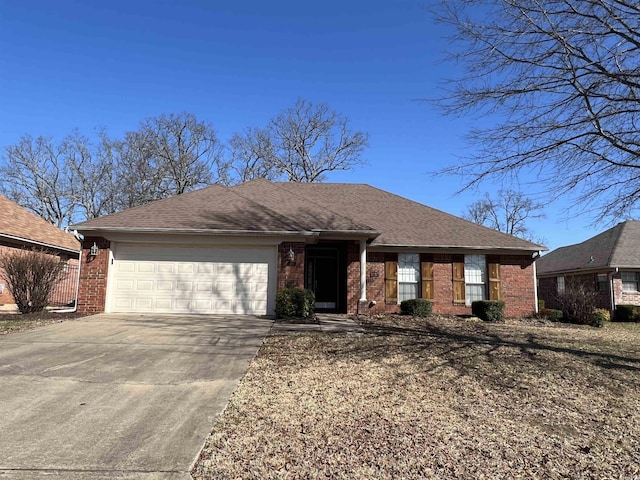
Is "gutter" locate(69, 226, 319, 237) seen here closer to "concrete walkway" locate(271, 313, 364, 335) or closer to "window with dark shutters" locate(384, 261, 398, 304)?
"concrete walkway" locate(271, 313, 364, 335)

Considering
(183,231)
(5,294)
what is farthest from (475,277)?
(5,294)

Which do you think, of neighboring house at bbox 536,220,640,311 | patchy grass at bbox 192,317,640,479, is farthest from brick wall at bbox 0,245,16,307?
neighboring house at bbox 536,220,640,311

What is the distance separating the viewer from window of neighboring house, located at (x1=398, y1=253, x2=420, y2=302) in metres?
15.3

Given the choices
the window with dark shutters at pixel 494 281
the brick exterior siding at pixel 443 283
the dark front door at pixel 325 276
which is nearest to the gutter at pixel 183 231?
the brick exterior siding at pixel 443 283

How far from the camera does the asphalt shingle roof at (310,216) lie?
41.3 ft

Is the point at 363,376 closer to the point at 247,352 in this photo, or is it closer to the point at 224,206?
the point at 247,352

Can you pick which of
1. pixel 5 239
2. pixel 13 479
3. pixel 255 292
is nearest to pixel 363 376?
pixel 13 479

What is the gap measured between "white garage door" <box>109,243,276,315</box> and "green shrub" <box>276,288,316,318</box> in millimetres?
935

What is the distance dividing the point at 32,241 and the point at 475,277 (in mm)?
17745

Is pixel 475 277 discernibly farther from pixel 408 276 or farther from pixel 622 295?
A: pixel 622 295

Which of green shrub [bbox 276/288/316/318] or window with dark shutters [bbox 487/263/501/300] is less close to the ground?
window with dark shutters [bbox 487/263/501/300]

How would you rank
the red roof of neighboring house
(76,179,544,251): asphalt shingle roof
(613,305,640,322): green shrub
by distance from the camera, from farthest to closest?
(613,305,640,322): green shrub
the red roof of neighboring house
(76,179,544,251): asphalt shingle roof

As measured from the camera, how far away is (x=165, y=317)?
11.4 m

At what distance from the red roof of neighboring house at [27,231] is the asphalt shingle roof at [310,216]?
6.70m
